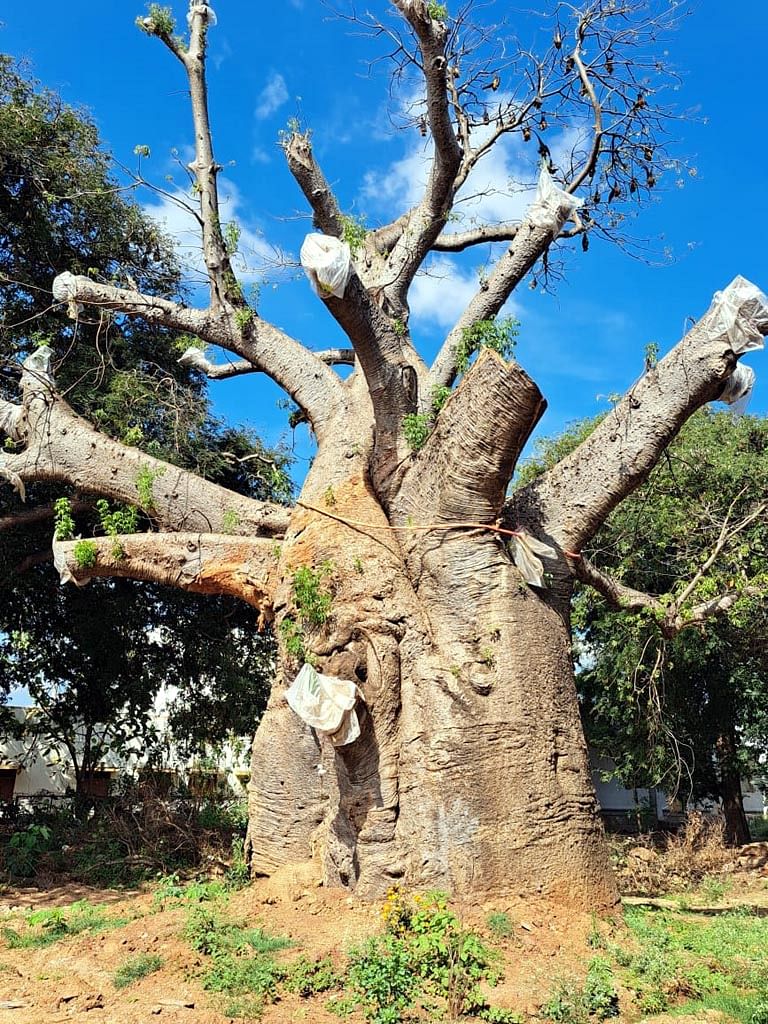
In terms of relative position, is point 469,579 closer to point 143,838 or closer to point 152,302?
point 152,302

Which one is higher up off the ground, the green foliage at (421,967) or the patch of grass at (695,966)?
the green foliage at (421,967)

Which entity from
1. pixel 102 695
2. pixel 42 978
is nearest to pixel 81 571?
pixel 42 978

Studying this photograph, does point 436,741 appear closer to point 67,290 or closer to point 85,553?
point 85,553

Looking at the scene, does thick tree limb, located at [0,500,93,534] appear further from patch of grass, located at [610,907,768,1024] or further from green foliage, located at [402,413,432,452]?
patch of grass, located at [610,907,768,1024]

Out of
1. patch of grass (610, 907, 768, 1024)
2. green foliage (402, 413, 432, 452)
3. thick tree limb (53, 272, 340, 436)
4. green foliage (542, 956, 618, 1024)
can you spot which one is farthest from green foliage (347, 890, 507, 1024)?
thick tree limb (53, 272, 340, 436)

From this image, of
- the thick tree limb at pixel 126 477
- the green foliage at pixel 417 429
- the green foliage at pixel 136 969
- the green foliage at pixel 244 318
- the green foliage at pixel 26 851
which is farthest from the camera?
the green foliage at pixel 26 851

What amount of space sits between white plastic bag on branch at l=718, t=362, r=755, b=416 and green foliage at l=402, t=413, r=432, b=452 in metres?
1.91

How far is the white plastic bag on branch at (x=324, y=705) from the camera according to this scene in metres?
5.04

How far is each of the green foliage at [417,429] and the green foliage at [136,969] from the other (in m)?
3.49

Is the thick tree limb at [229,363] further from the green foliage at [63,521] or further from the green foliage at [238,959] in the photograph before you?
the green foliage at [238,959]

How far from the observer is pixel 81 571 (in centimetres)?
646

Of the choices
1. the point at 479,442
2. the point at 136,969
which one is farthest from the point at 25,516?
the point at 136,969

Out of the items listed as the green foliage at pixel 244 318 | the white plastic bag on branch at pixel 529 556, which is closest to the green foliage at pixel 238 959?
the white plastic bag on branch at pixel 529 556

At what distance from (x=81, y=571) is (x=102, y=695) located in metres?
5.18
